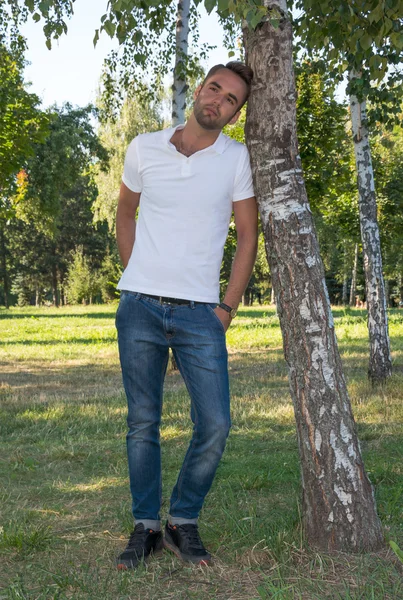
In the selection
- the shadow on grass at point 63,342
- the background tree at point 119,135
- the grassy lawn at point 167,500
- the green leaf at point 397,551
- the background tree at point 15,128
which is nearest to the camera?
the green leaf at point 397,551

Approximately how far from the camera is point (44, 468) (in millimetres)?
5805

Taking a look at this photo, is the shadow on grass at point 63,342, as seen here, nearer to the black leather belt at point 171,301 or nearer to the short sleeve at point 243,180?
the short sleeve at point 243,180

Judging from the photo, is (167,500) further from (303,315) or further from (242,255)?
(242,255)

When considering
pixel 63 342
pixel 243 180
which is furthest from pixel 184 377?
pixel 63 342

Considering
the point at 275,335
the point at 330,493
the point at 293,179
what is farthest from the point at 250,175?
the point at 275,335

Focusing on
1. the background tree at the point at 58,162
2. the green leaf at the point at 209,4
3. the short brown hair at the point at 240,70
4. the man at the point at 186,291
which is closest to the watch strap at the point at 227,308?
the man at the point at 186,291

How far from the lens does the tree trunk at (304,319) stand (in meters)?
3.67

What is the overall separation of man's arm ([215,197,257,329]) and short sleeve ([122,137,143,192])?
0.53m

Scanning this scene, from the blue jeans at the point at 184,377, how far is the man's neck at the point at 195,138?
80 cm

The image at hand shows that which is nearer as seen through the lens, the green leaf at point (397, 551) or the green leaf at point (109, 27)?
the green leaf at point (397, 551)

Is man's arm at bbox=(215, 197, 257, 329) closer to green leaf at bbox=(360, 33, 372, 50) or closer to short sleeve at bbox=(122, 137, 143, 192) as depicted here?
short sleeve at bbox=(122, 137, 143, 192)

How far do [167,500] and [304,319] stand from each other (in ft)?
6.28

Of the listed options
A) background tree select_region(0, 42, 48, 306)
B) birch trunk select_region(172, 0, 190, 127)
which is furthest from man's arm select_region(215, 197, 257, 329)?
background tree select_region(0, 42, 48, 306)

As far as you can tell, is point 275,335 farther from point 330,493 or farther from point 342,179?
point 330,493
